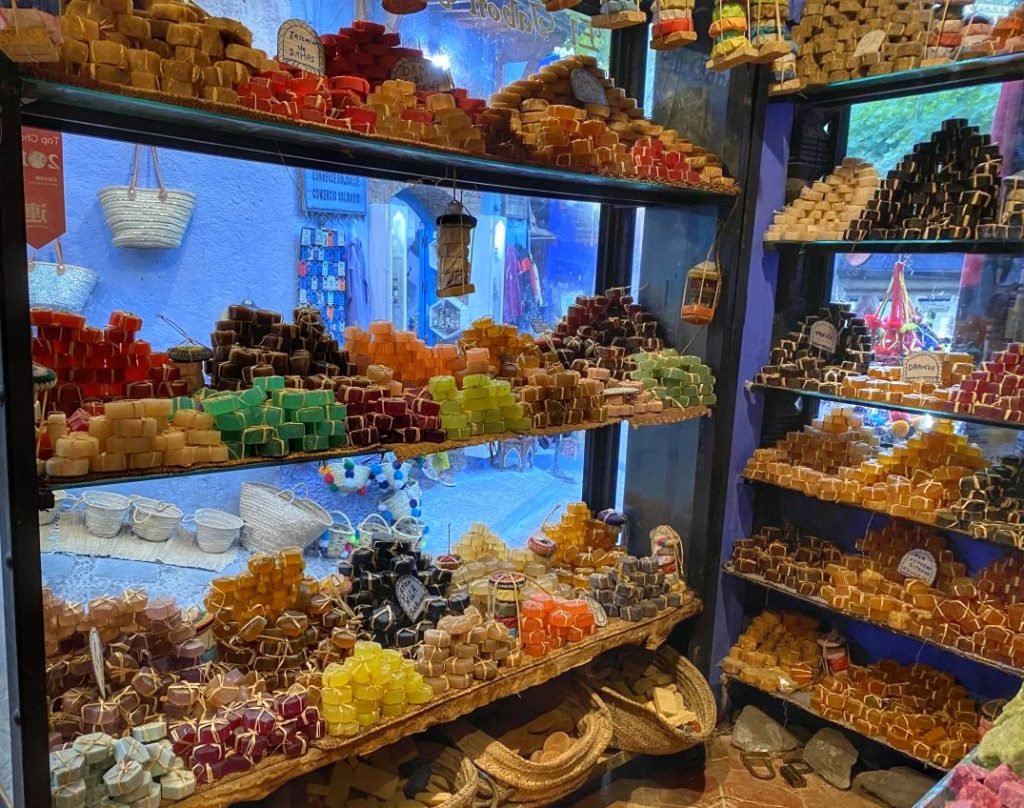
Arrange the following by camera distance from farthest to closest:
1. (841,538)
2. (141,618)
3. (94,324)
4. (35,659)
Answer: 1. (841,538)
2. (94,324)
3. (141,618)
4. (35,659)

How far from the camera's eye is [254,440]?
6.19 feet

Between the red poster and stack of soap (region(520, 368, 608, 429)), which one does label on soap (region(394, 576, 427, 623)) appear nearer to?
stack of soap (region(520, 368, 608, 429))

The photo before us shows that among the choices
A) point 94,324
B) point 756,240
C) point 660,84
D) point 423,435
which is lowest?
point 423,435

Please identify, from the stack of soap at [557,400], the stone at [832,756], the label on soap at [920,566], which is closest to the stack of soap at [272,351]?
the stack of soap at [557,400]

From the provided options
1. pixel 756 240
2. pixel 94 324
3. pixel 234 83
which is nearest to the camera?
pixel 234 83

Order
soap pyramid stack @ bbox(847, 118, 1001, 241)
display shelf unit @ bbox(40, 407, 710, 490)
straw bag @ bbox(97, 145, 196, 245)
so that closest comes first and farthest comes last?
display shelf unit @ bbox(40, 407, 710, 490)
straw bag @ bbox(97, 145, 196, 245)
soap pyramid stack @ bbox(847, 118, 1001, 241)

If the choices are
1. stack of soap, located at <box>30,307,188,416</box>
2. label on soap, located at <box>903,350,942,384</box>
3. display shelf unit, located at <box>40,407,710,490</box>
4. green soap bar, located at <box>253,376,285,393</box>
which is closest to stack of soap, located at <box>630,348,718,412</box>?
display shelf unit, located at <box>40,407,710,490</box>

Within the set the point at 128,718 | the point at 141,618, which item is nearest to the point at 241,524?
the point at 141,618

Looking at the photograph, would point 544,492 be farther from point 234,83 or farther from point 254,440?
point 234,83

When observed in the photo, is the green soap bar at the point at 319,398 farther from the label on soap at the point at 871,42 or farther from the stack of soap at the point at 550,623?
the label on soap at the point at 871,42

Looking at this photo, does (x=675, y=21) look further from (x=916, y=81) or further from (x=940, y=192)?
(x=940, y=192)

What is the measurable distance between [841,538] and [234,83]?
110 inches

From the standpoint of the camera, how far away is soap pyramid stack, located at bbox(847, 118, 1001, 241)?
8.64ft

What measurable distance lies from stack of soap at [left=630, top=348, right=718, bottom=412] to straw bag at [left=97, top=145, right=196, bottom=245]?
1.63 metres
